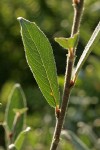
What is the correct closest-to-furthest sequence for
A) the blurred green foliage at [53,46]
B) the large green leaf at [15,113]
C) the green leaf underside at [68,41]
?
the green leaf underside at [68,41] → the large green leaf at [15,113] → the blurred green foliage at [53,46]

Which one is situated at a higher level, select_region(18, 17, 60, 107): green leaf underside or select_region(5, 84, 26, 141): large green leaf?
select_region(18, 17, 60, 107): green leaf underside

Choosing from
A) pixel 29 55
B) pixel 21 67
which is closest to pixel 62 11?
pixel 21 67

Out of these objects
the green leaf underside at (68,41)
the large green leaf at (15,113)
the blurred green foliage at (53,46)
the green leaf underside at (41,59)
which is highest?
the green leaf underside at (68,41)

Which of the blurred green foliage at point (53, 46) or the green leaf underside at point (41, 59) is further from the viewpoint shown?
the blurred green foliage at point (53, 46)

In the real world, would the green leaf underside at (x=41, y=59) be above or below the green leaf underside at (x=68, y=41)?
below

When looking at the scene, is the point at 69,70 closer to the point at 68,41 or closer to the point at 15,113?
the point at 68,41

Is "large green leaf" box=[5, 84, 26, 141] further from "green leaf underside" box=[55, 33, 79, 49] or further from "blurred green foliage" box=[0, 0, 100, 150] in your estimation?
→ "blurred green foliage" box=[0, 0, 100, 150]

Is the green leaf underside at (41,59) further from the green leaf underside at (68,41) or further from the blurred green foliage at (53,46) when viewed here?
the blurred green foliage at (53,46)

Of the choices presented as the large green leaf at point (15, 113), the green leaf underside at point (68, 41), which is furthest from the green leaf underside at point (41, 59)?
the large green leaf at point (15, 113)

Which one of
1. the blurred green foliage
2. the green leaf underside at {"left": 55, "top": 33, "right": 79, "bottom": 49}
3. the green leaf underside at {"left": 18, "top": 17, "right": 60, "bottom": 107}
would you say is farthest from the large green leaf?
the blurred green foliage
